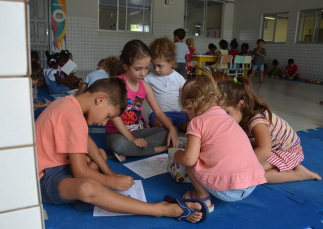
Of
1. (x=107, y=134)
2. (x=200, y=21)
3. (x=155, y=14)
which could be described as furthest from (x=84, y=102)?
(x=200, y=21)

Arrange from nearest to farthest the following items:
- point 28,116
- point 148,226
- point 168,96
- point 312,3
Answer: point 28,116 < point 148,226 < point 168,96 < point 312,3

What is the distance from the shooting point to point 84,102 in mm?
1229

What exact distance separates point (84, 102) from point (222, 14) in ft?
30.3

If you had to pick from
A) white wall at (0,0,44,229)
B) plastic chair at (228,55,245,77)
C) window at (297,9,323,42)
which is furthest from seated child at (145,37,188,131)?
window at (297,9,323,42)

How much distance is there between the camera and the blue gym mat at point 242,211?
1195 millimetres

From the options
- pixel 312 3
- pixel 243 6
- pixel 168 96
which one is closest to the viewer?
pixel 168 96

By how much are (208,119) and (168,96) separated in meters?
1.24

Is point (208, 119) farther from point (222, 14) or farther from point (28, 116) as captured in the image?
point (222, 14)

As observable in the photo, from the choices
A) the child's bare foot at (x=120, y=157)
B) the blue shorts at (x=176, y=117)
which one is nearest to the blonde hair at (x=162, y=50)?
the blue shorts at (x=176, y=117)

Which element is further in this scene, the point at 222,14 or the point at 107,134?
the point at 222,14

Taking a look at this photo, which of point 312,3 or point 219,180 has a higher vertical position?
point 312,3

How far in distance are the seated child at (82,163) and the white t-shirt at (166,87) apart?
1.15m

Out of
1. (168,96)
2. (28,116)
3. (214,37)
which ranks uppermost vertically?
(214,37)

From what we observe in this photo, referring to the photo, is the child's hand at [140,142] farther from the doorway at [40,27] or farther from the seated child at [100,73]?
the doorway at [40,27]
